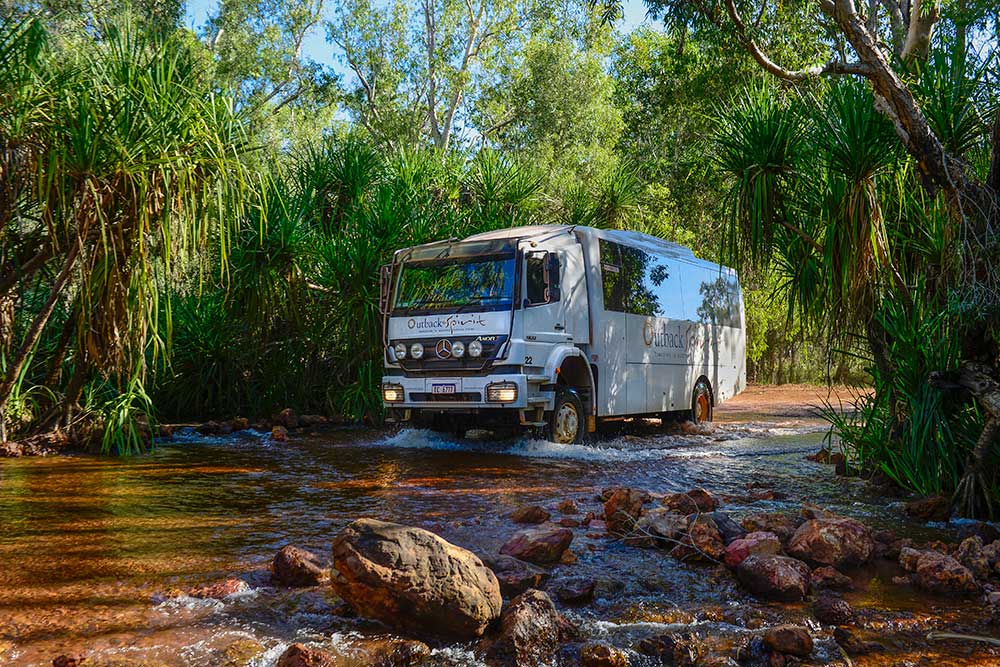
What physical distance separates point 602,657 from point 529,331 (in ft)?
20.2

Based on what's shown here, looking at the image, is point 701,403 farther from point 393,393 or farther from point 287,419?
point 287,419

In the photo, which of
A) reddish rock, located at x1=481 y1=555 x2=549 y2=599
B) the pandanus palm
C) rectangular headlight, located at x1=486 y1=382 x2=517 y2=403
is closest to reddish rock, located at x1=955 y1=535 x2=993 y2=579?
reddish rock, located at x1=481 y1=555 x2=549 y2=599

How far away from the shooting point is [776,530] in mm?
4992

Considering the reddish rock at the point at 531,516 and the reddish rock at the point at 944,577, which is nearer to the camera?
the reddish rock at the point at 944,577

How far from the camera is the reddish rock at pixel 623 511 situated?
209 inches

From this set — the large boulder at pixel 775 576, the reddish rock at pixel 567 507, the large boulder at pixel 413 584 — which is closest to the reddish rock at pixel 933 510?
the large boulder at pixel 775 576

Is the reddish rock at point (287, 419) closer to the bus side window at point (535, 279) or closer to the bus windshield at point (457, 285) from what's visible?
the bus windshield at point (457, 285)

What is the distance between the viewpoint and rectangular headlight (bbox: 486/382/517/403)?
9.12 m

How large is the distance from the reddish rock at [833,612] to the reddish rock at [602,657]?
1003mm

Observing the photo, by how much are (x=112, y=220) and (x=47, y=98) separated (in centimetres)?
120

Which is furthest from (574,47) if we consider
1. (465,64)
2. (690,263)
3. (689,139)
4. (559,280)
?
(559,280)

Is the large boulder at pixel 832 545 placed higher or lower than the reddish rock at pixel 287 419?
lower

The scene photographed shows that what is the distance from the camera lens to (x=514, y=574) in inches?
160

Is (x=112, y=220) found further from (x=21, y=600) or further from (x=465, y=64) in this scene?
(x=465, y=64)
